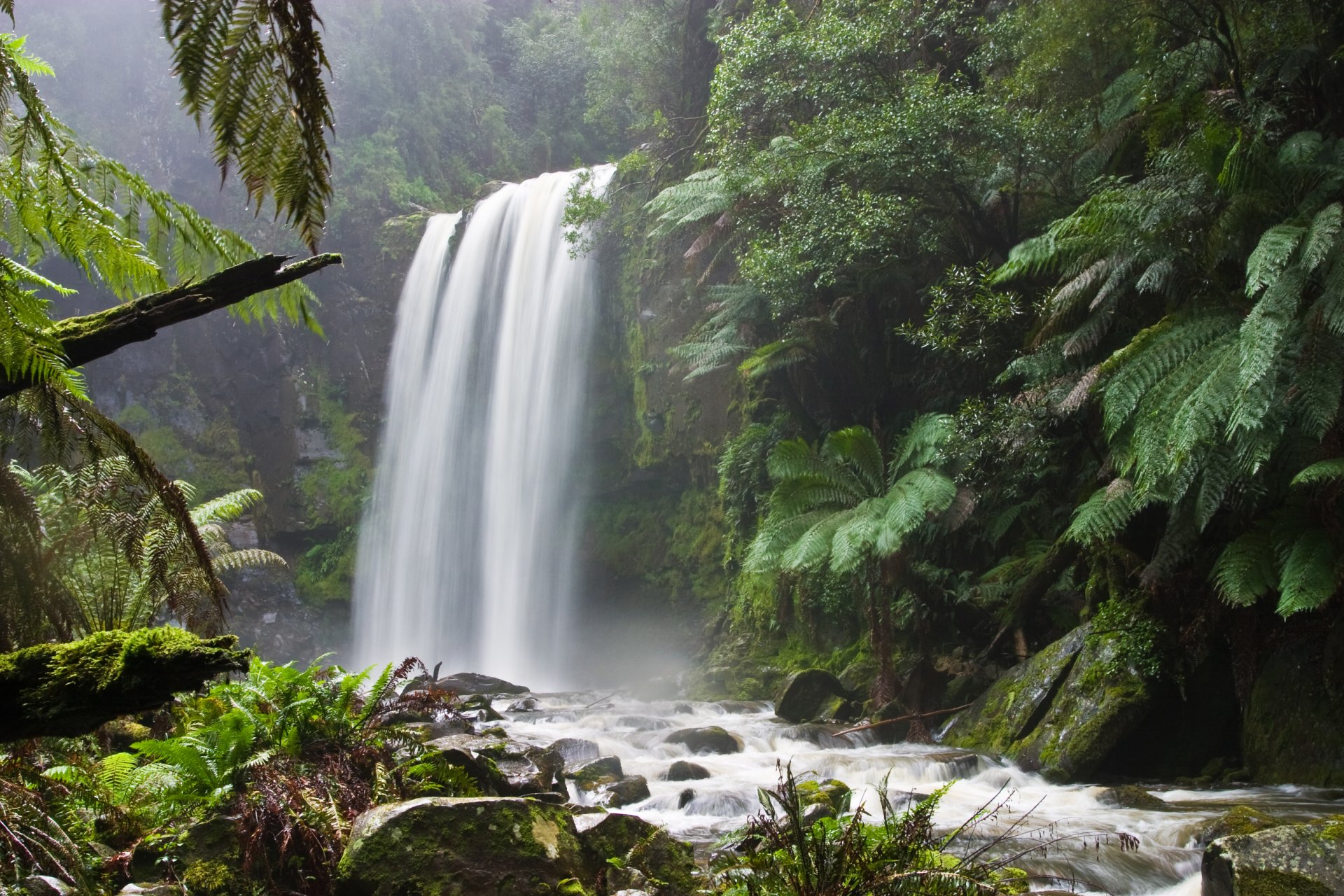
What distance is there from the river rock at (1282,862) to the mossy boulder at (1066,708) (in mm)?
3113

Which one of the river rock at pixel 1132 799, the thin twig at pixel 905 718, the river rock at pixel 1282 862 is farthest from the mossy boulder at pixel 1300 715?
the river rock at pixel 1282 862

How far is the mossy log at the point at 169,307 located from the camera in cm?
205

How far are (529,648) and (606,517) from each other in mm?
3024

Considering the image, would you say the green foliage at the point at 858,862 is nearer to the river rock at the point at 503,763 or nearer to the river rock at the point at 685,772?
the river rock at the point at 503,763

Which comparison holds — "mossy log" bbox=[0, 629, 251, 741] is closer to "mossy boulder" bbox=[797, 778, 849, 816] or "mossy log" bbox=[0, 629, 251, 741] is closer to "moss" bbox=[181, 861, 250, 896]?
"moss" bbox=[181, 861, 250, 896]

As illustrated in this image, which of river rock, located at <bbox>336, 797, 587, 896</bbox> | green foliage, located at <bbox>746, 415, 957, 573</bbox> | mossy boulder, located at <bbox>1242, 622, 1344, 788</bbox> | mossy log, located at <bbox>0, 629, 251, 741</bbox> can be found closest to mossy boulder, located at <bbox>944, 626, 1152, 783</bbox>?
mossy boulder, located at <bbox>1242, 622, 1344, 788</bbox>

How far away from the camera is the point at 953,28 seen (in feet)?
35.6

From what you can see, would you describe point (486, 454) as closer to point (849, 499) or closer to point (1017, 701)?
point (849, 499)

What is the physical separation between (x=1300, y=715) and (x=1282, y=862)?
3472mm

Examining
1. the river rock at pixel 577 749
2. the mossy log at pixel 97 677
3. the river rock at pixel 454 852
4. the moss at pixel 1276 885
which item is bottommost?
the river rock at pixel 577 749

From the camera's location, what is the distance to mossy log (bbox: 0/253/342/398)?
2047 millimetres

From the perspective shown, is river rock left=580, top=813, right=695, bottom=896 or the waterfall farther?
the waterfall

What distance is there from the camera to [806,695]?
9.41 meters

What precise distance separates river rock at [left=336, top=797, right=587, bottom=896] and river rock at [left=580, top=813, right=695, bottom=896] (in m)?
0.27
